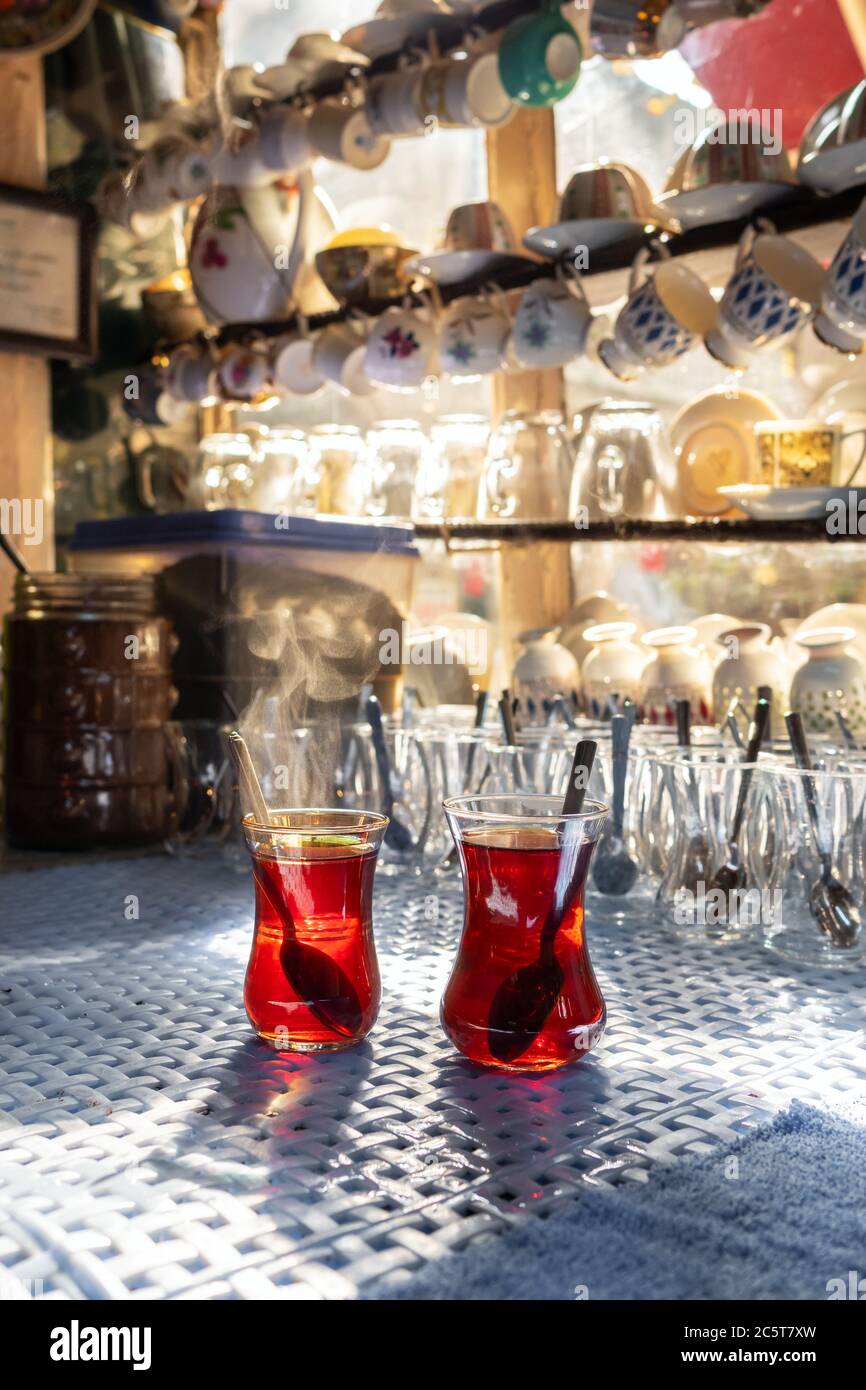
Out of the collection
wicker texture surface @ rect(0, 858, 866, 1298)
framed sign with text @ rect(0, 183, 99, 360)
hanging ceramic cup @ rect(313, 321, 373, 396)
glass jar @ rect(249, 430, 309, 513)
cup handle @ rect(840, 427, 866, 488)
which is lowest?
wicker texture surface @ rect(0, 858, 866, 1298)

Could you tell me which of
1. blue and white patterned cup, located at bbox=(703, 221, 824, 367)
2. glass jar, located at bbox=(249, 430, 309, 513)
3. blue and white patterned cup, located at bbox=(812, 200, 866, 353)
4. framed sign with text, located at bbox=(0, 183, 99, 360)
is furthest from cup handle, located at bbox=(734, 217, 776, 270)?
framed sign with text, located at bbox=(0, 183, 99, 360)

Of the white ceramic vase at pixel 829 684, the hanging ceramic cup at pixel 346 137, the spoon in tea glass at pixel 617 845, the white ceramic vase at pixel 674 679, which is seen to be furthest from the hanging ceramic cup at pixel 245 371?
the spoon in tea glass at pixel 617 845

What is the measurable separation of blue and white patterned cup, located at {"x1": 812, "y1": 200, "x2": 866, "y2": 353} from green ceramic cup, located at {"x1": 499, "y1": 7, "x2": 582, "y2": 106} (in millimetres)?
564

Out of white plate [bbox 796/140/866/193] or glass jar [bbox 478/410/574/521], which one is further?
glass jar [bbox 478/410/574/521]

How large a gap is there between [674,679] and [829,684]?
0.73ft

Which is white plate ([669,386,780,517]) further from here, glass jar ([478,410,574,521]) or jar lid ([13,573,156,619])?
jar lid ([13,573,156,619])

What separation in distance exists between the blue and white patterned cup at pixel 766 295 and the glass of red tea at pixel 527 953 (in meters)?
0.95

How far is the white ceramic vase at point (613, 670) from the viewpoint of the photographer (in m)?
1.77

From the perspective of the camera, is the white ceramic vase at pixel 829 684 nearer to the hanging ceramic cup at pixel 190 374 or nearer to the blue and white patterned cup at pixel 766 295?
the blue and white patterned cup at pixel 766 295

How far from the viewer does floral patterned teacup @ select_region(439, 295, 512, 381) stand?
6.24 ft

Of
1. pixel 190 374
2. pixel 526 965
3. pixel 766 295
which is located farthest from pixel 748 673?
pixel 190 374

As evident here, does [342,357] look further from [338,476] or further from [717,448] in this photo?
[717,448]

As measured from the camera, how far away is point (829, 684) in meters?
1.54
